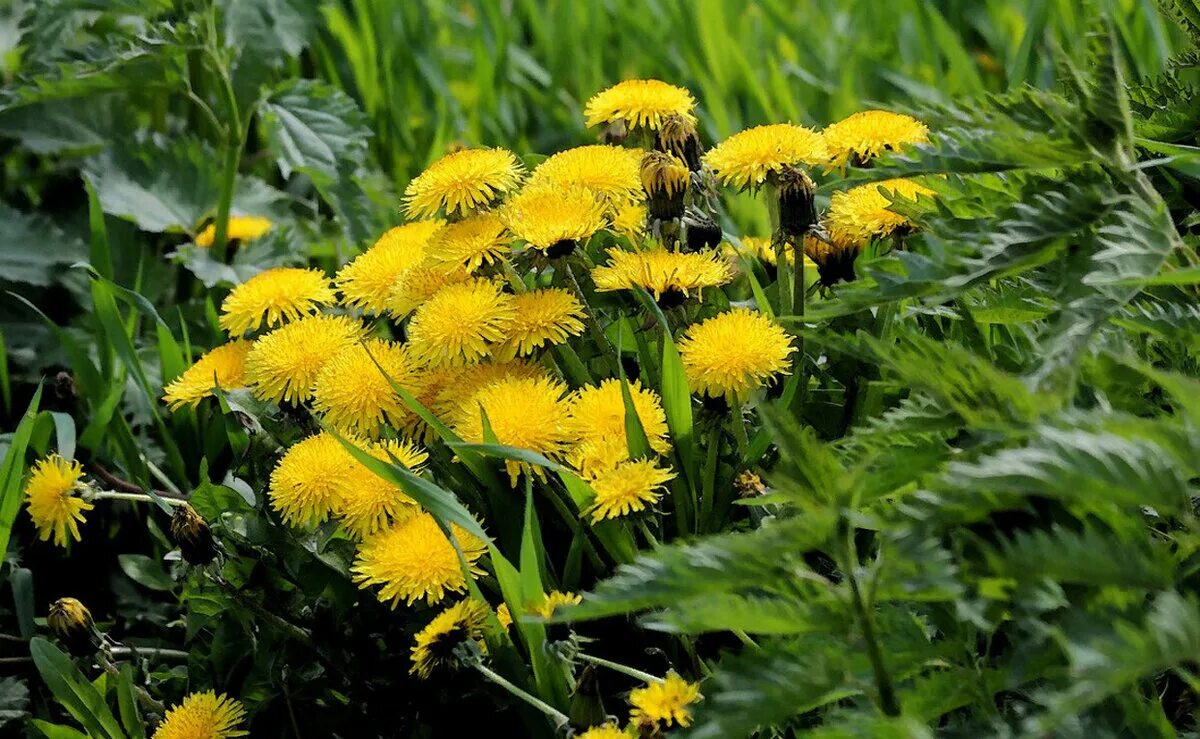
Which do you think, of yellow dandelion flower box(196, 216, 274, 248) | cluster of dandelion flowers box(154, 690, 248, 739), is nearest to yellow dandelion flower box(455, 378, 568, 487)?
cluster of dandelion flowers box(154, 690, 248, 739)

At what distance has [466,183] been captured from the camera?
128 cm

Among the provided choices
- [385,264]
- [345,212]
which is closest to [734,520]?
[385,264]

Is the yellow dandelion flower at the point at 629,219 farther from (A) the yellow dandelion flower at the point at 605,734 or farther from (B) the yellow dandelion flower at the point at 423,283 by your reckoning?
(A) the yellow dandelion flower at the point at 605,734

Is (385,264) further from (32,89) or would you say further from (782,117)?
(782,117)

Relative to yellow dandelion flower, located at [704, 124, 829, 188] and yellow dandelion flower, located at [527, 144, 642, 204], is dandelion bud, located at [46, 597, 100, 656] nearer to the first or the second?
yellow dandelion flower, located at [527, 144, 642, 204]

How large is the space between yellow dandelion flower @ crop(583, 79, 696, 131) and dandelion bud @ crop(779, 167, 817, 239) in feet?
0.55

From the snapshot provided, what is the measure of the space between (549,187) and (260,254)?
0.99m

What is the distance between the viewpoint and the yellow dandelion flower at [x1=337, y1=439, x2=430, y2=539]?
1141 millimetres

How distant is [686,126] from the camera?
4.42 ft

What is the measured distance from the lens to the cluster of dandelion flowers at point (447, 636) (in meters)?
1.07

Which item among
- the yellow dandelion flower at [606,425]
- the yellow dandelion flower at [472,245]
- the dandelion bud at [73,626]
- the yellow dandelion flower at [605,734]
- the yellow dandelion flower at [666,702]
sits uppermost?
the yellow dandelion flower at [472,245]

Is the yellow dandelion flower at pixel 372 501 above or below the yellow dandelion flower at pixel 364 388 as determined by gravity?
below

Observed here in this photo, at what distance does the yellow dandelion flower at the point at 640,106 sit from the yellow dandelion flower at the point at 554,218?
0.56 ft

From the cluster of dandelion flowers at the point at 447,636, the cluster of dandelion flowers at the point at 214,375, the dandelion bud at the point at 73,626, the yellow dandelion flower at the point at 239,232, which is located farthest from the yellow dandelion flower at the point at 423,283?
the yellow dandelion flower at the point at 239,232
